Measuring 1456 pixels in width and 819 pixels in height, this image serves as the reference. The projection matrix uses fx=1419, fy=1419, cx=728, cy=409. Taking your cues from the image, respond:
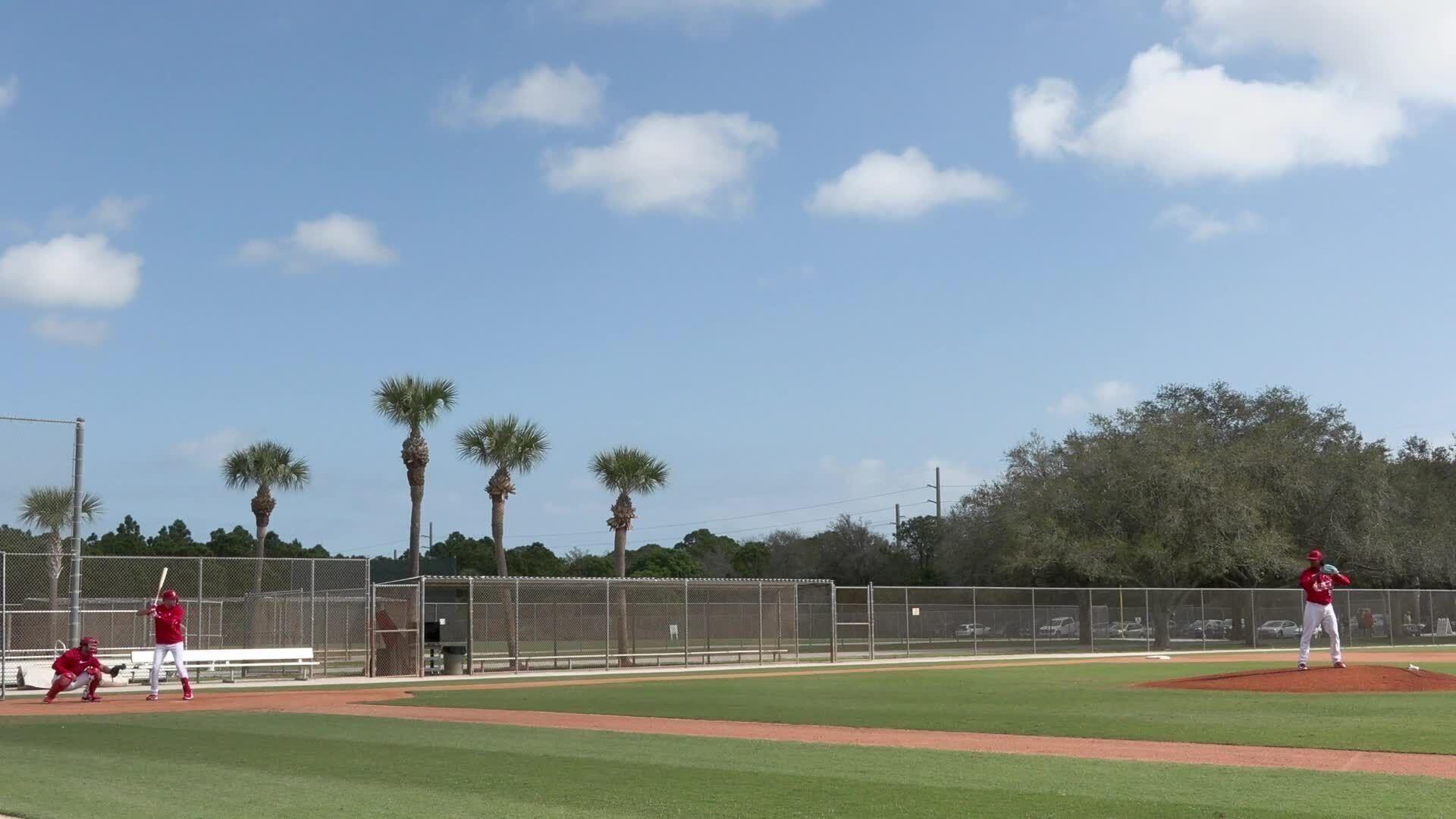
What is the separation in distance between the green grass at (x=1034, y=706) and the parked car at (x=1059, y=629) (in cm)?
1963

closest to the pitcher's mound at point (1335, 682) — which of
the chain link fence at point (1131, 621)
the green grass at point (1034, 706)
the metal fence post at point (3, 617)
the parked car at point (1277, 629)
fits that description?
the green grass at point (1034, 706)

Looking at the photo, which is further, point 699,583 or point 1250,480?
point 1250,480

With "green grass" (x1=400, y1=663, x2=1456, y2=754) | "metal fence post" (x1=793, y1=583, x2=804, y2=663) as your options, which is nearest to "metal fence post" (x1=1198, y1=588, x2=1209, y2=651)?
"metal fence post" (x1=793, y1=583, x2=804, y2=663)

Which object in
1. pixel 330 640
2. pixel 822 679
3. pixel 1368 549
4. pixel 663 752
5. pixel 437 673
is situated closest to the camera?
pixel 663 752

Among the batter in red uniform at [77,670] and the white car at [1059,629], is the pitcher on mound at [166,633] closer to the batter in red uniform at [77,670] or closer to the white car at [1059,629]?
the batter in red uniform at [77,670]

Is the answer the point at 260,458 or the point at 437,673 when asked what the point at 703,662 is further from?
the point at 260,458

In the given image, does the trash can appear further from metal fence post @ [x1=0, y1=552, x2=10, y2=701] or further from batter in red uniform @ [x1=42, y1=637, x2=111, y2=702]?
batter in red uniform @ [x1=42, y1=637, x2=111, y2=702]

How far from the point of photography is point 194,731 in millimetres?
16719

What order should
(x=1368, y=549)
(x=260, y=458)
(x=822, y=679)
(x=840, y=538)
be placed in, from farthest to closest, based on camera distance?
1. (x=840, y=538)
2. (x=260, y=458)
3. (x=1368, y=549)
4. (x=822, y=679)

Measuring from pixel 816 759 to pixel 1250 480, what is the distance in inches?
1888

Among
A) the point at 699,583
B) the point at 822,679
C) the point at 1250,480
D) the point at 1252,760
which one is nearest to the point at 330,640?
the point at 699,583

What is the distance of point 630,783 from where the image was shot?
10.7m

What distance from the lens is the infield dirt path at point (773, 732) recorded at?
38.7ft

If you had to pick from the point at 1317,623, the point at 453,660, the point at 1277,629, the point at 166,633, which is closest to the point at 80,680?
the point at 166,633
